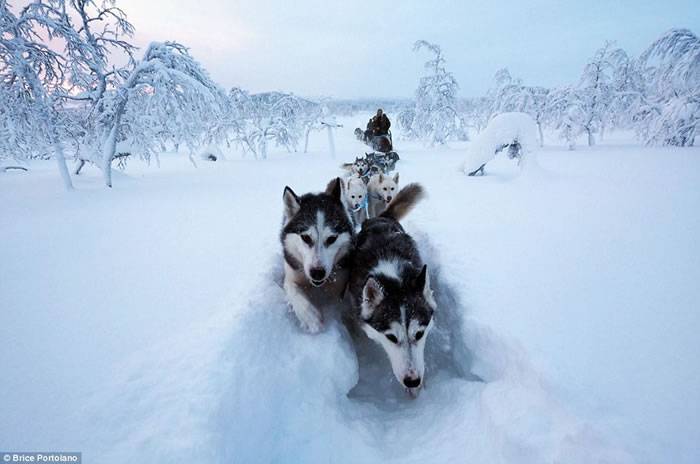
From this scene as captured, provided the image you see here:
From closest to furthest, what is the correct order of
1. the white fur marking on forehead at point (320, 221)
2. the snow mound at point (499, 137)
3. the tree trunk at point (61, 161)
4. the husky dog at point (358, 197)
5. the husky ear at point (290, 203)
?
1. the white fur marking on forehead at point (320, 221)
2. the husky ear at point (290, 203)
3. the husky dog at point (358, 197)
4. the tree trunk at point (61, 161)
5. the snow mound at point (499, 137)

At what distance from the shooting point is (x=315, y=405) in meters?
2.22

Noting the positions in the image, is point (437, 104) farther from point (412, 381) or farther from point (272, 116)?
point (412, 381)

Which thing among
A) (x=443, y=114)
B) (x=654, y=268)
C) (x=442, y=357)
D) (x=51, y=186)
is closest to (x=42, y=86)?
(x=51, y=186)

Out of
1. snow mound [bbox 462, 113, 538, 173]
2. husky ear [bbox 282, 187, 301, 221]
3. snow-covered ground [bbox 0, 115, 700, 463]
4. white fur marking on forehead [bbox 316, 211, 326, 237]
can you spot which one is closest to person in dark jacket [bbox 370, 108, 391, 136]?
snow mound [bbox 462, 113, 538, 173]

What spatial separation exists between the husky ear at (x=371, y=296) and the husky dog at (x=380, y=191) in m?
4.04

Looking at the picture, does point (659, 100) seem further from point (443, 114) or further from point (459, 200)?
point (459, 200)

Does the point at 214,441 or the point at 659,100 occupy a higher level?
the point at 659,100

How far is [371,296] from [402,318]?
0.95 feet

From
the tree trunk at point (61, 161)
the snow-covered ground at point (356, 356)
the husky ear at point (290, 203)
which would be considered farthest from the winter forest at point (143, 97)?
the husky ear at point (290, 203)

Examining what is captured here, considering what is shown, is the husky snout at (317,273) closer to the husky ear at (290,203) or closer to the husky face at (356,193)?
the husky ear at (290,203)

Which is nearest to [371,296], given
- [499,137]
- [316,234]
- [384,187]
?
[316,234]

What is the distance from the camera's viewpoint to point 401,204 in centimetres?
451

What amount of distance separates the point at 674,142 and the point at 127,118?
2147cm

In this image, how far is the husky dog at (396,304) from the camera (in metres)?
2.23
